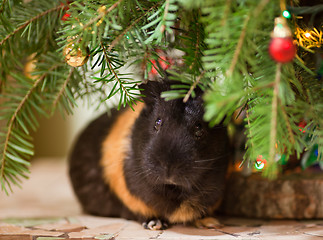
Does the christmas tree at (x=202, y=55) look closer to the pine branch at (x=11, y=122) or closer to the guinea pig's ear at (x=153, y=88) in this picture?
the pine branch at (x=11, y=122)

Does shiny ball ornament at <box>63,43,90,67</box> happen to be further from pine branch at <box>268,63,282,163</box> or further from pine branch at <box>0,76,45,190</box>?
pine branch at <box>268,63,282,163</box>

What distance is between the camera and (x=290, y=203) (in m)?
1.48

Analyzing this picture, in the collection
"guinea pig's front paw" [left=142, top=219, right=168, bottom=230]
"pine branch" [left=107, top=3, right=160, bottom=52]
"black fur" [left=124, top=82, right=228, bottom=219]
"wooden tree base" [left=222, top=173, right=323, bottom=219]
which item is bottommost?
"guinea pig's front paw" [left=142, top=219, right=168, bottom=230]

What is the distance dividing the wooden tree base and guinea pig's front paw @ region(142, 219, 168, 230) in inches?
15.5

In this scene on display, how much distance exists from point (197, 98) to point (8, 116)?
65cm

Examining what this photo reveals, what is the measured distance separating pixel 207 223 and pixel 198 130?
0.40 metres

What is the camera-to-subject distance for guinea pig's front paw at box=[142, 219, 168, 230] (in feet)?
4.34

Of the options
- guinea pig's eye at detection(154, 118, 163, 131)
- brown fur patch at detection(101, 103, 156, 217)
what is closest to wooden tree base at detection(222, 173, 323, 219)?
brown fur patch at detection(101, 103, 156, 217)

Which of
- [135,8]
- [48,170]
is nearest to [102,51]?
[135,8]

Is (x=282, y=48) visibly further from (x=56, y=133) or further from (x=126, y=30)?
(x=56, y=133)

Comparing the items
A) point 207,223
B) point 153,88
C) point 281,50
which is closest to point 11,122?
point 153,88

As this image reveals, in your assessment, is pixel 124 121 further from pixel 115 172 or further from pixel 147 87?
pixel 147 87

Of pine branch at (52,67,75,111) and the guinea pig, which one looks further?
pine branch at (52,67,75,111)

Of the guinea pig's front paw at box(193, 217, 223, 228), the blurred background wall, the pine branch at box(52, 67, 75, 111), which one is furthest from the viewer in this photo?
the blurred background wall
